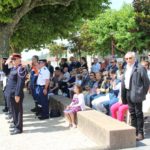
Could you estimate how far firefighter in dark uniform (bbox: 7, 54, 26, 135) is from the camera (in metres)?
10.7

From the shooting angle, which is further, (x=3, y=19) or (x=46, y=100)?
(x=3, y=19)

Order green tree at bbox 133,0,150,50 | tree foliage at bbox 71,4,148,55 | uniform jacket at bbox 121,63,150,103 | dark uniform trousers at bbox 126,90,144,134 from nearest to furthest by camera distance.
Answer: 1. uniform jacket at bbox 121,63,150,103
2. dark uniform trousers at bbox 126,90,144,134
3. green tree at bbox 133,0,150,50
4. tree foliage at bbox 71,4,148,55

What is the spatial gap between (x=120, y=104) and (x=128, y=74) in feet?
3.81

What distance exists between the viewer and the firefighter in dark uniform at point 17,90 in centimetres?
1074

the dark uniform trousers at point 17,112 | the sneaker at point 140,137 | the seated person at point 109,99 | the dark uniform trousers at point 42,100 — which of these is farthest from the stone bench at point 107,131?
the dark uniform trousers at point 42,100

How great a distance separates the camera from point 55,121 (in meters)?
12.8

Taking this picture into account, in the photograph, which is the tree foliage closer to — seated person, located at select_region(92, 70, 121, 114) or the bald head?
seated person, located at select_region(92, 70, 121, 114)

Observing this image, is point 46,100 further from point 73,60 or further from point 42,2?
point 73,60

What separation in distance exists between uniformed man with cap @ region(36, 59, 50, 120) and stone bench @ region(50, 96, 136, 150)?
2785 mm

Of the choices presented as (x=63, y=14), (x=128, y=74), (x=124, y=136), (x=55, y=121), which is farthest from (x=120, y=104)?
(x=63, y=14)

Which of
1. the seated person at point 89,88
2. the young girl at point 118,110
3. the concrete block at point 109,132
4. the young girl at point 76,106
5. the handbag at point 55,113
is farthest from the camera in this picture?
the handbag at point 55,113

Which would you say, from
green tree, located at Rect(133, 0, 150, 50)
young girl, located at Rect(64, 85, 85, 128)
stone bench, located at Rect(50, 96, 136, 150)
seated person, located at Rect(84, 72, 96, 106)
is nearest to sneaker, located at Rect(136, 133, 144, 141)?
stone bench, located at Rect(50, 96, 136, 150)

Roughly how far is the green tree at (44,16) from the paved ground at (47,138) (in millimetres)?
5109

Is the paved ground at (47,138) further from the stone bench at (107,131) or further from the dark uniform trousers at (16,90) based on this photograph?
the dark uniform trousers at (16,90)
